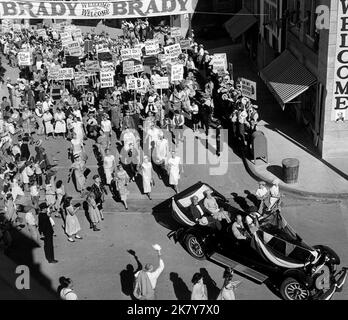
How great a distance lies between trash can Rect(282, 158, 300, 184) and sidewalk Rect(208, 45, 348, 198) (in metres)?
0.18

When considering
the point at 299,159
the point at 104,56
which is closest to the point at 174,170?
the point at 299,159

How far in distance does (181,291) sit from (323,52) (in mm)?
9312

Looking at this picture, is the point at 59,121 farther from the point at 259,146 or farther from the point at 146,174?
the point at 259,146

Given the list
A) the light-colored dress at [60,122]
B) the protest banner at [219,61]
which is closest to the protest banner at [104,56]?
the protest banner at [219,61]

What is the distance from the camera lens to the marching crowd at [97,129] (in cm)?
1656

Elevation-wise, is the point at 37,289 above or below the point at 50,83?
below

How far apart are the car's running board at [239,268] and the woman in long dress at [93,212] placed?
12.1 feet

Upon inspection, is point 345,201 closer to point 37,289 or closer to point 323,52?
point 323,52

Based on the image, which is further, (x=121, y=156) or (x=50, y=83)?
(x=50, y=83)

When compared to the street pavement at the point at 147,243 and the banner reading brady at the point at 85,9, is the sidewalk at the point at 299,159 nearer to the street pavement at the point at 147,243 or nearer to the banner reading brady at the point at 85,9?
the street pavement at the point at 147,243

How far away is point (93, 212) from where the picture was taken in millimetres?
16016

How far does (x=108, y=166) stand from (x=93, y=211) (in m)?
2.24
